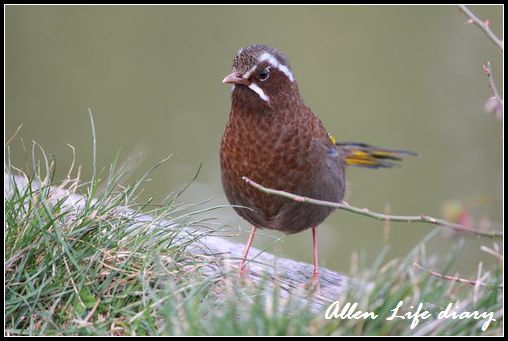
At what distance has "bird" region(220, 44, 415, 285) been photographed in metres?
4.80

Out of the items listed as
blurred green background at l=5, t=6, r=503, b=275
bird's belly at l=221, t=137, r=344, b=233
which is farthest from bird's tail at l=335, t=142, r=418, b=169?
blurred green background at l=5, t=6, r=503, b=275

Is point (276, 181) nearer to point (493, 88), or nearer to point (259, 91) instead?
point (259, 91)

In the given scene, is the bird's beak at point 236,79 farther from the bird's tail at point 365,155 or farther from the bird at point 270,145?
the bird's tail at point 365,155

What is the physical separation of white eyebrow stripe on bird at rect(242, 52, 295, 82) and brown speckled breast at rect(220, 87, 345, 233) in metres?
0.13

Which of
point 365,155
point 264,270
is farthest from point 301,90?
point 264,270

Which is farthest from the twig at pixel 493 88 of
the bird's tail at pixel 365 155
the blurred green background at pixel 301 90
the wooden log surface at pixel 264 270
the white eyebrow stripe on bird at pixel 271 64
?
the blurred green background at pixel 301 90

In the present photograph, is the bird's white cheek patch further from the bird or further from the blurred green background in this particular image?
the blurred green background

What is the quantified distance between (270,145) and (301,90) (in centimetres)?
854

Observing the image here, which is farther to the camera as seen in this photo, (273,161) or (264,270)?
(273,161)

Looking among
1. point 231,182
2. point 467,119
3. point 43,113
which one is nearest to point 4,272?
point 231,182

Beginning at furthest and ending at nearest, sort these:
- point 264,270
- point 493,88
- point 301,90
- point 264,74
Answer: point 301,90
point 264,74
point 264,270
point 493,88

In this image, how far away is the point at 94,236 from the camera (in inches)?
157

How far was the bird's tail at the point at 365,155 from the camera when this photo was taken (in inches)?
237

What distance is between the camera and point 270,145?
480 centimetres
